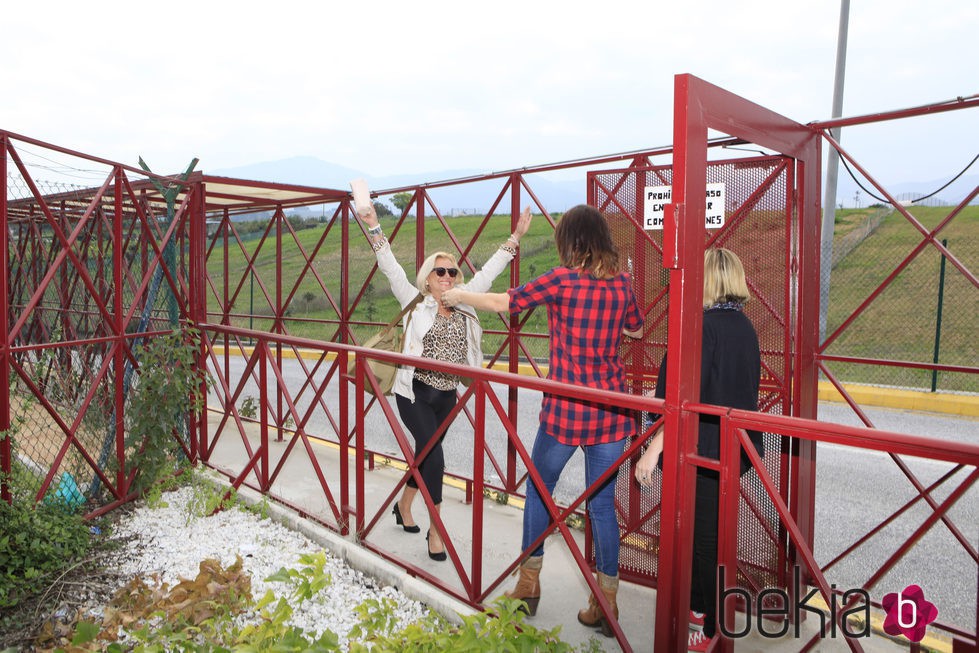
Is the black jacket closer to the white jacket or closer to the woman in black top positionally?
the woman in black top

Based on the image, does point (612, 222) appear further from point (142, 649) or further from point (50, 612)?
point (50, 612)

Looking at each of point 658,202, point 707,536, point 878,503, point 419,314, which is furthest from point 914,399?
point 419,314

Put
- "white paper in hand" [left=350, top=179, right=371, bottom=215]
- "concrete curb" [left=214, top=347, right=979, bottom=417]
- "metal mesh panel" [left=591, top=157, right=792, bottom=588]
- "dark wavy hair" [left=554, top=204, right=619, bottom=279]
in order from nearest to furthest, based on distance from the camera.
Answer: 1. "dark wavy hair" [left=554, top=204, right=619, bottom=279]
2. "metal mesh panel" [left=591, top=157, right=792, bottom=588]
3. "white paper in hand" [left=350, top=179, right=371, bottom=215]
4. "concrete curb" [left=214, top=347, right=979, bottom=417]

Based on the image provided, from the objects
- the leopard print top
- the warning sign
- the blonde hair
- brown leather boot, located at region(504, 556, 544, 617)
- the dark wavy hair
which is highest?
the warning sign

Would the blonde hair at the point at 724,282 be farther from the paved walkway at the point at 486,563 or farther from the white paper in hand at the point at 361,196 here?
the white paper in hand at the point at 361,196

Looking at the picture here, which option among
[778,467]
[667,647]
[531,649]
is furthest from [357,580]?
[778,467]

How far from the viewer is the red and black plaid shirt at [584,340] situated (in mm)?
3045

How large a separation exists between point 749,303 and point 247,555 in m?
3.39

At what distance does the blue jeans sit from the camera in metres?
3.14

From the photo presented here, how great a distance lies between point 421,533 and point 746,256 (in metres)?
2.85

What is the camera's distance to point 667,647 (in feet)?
8.33

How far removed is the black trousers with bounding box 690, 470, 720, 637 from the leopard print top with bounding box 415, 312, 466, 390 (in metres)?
1.65

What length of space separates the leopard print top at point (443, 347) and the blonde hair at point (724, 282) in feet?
5.38

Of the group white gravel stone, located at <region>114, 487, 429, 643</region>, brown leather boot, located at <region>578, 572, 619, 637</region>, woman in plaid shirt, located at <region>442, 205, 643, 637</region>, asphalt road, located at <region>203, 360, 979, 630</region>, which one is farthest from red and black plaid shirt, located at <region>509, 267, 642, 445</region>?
asphalt road, located at <region>203, 360, 979, 630</region>
